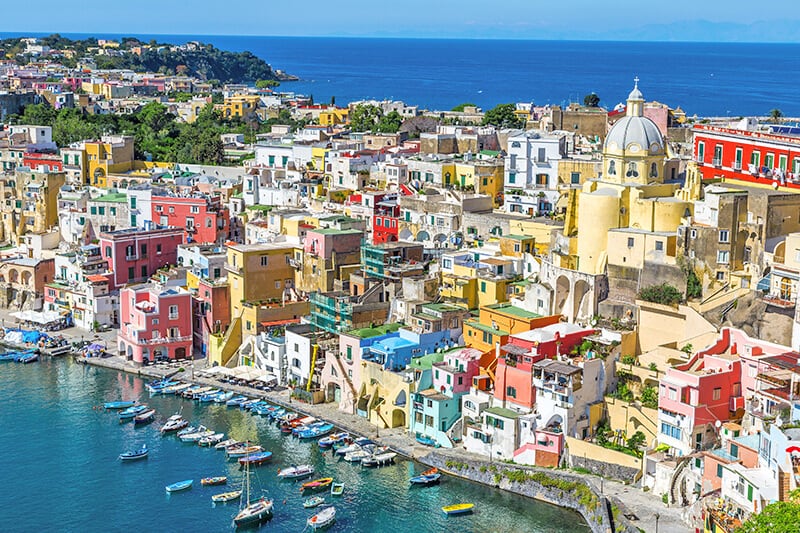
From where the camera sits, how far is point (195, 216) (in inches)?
1622

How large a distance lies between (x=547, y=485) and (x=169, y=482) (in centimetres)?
845

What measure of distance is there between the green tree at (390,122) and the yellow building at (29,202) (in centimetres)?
1517

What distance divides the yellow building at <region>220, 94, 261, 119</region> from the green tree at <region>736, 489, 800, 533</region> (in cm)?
5301

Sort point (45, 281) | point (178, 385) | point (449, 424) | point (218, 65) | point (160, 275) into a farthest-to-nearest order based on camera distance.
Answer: point (218, 65) < point (45, 281) < point (160, 275) < point (178, 385) < point (449, 424)

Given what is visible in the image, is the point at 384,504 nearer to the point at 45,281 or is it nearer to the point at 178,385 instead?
the point at 178,385

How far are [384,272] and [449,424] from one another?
7.02 m

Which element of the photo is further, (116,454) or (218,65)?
(218,65)

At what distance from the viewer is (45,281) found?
4106cm

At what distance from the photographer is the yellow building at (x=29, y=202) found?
46062 mm

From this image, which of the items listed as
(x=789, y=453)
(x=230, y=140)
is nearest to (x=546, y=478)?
(x=789, y=453)

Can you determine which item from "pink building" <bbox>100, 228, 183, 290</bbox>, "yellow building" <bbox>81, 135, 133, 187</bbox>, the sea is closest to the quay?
"pink building" <bbox>100, 228, 183, 290</bbox>

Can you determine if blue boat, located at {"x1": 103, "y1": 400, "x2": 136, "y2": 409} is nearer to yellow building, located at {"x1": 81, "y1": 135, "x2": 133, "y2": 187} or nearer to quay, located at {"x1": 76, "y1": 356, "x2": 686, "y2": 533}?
quay, located at {"x1": 76, "y1": 356, "x2": 686, "y2": 533}

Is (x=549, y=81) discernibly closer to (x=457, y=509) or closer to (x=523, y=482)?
(x=523, y=482)

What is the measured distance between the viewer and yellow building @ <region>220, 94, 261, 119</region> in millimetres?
68875
